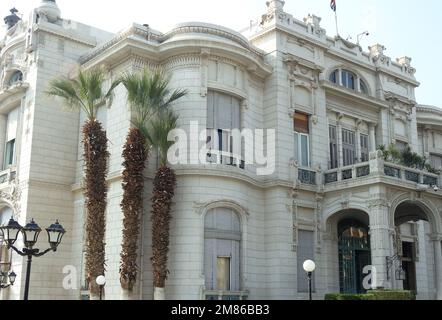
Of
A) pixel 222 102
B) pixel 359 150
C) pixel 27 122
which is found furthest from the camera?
pixel 359 150

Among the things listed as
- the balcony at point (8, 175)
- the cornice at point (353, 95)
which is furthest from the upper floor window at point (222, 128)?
the balcony at point (8, 175)

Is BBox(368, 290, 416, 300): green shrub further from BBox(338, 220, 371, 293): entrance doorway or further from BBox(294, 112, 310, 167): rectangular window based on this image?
BBox(294, 112, 310, 167): rectangular window

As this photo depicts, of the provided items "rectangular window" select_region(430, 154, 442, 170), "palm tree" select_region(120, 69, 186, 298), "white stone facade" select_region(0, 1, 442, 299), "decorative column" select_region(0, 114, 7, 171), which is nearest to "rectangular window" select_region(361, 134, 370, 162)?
"white stone facade" select_region(0, 1, 442, 299)

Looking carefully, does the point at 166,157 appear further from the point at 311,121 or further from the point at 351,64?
the point at 351,64

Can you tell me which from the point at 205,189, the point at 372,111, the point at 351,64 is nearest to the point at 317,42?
the point at 351,64

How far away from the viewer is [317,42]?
28.2m

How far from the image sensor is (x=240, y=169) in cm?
2398

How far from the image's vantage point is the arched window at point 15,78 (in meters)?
29.4

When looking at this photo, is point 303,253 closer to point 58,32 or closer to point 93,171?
point 93,171

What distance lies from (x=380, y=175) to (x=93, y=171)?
36.7ft

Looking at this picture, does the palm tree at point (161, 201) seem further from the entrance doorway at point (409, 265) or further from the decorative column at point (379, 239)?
the entrance doorway at point (409, 265)

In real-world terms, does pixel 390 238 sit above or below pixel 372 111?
below

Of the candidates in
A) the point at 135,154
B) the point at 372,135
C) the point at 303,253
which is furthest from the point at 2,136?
the point at 372,135
